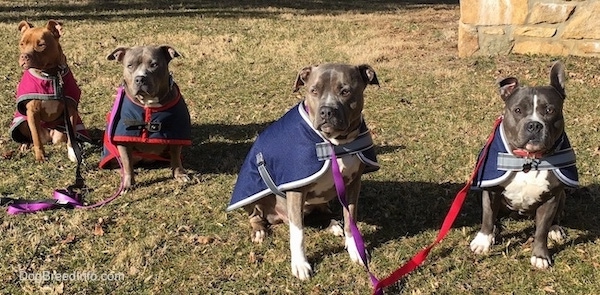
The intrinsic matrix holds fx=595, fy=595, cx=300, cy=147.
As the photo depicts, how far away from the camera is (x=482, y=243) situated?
4789mm

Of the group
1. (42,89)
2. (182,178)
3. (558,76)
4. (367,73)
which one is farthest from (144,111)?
(558,76)

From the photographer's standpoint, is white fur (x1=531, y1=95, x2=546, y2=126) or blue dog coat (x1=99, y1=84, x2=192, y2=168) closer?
white fur (x1=531, y1=95, x2=546, y2=126)

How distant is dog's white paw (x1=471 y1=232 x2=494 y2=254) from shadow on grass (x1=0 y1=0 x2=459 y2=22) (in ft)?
41.5

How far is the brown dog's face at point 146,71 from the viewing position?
5746 mm

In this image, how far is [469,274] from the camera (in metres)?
4.57

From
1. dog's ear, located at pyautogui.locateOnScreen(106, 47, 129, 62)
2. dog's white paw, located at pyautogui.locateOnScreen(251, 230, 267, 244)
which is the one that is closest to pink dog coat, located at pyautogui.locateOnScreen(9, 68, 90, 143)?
dog's ear, located at pyautogui.locateOnScreen(106, 47, 129, 62)

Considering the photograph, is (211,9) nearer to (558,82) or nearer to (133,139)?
(133,139)

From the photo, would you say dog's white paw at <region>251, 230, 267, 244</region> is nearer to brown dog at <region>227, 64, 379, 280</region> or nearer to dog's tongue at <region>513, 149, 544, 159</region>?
brown dog at <region>227, 64, 379, 280</region>

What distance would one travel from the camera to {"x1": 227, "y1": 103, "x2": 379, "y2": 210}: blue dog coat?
4.33 m

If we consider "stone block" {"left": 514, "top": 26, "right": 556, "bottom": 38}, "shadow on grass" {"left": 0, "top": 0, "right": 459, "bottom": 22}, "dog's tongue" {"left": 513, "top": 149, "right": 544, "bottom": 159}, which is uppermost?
"dog's tongue" {"left": 513, "top": 149, "right": 544, "bottom": 159}

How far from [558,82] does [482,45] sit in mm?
6607

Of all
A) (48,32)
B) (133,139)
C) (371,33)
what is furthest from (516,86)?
(371,33)

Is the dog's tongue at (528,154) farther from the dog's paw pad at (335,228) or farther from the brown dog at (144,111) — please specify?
the brown dog at (144,111)

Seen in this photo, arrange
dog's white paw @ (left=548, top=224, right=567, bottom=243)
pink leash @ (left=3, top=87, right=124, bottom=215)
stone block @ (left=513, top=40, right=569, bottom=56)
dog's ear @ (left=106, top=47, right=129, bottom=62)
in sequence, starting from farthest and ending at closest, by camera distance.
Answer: stone block @ (left=513, top=40, right=569, bottom=56), dog's ear @ (left=106, top=47, right=129, bottom=62), pink leash @ (left=3, top=87, right=124, bottom=215), dog's white paw @ (left=548, top=224, right=567, bottom=243)
